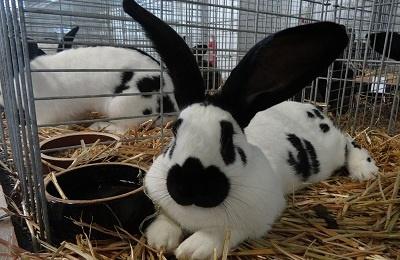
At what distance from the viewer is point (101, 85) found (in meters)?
2.21

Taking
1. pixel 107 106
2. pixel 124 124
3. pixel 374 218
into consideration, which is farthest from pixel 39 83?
A: pixel 374 218

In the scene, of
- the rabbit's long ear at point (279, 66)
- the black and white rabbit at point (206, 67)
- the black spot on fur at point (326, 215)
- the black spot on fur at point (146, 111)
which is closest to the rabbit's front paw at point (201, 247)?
the rabbit's long ear at point (279, 66)

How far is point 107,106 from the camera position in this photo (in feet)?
7.20

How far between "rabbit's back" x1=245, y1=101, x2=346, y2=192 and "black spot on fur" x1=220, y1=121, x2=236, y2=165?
1.22 feet

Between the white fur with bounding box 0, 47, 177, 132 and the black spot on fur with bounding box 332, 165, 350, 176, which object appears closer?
the black spot on fur with bounding box 332, 165, 350, 176

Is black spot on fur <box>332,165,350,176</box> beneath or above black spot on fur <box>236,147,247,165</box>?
beneath

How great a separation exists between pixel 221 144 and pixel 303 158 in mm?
590

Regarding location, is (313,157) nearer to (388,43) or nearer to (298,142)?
(298,142)

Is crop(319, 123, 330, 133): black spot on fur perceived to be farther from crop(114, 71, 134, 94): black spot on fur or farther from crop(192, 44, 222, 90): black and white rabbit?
crop(114, 71, 134, 94): black spot on fur

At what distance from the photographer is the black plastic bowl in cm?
90

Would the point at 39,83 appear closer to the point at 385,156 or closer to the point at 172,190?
the point at 172,190

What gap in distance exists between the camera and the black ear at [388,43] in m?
1.92

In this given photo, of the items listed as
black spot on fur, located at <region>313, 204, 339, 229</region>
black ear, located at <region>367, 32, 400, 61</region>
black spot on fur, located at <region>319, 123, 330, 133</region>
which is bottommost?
black spot on fur, located at <region>313, 204, 339, 229</region>

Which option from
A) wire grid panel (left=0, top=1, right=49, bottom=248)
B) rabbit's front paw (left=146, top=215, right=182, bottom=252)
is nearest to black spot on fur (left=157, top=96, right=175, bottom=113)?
wire grid panel (left=0, top=1, right=49, bottom=248)
